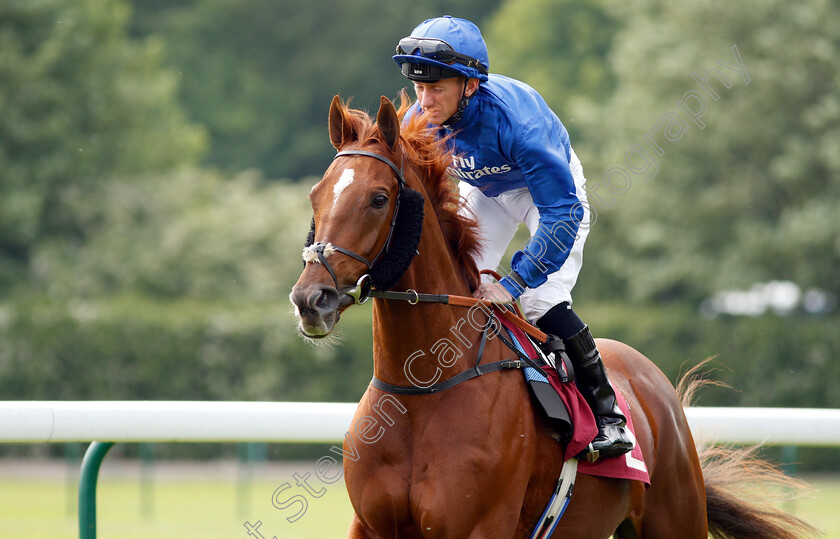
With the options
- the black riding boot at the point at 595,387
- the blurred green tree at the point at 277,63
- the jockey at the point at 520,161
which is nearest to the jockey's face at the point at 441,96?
the jockey at the point at 520,161

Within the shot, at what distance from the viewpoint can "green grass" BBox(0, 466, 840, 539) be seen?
8.55 metres

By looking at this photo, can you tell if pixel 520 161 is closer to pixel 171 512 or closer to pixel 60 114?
pixel 171 512

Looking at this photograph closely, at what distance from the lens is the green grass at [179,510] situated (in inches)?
336

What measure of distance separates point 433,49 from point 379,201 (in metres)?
0.67

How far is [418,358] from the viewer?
3139 mm

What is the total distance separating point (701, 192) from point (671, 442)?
48.8 ft

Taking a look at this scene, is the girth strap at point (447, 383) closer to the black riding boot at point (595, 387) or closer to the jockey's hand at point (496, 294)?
the jockey's hand at point (496, 294)

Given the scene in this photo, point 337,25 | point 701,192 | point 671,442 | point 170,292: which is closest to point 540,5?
point 337,25

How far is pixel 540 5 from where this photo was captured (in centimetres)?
2712

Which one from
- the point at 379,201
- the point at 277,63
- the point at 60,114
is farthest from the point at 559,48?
the point at 379,201

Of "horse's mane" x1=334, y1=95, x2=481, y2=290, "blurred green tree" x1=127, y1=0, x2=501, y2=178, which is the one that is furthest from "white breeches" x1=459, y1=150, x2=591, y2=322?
"blurred green tree" x1=127, y1=0, x2=501, y2=178

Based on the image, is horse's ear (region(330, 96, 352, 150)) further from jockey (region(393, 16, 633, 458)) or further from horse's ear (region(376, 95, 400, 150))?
jockey (region(393, 16, 633, 458))

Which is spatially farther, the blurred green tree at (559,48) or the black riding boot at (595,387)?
the blurred green tree at (559,48)

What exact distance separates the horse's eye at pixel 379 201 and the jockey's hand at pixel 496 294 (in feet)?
1.88
